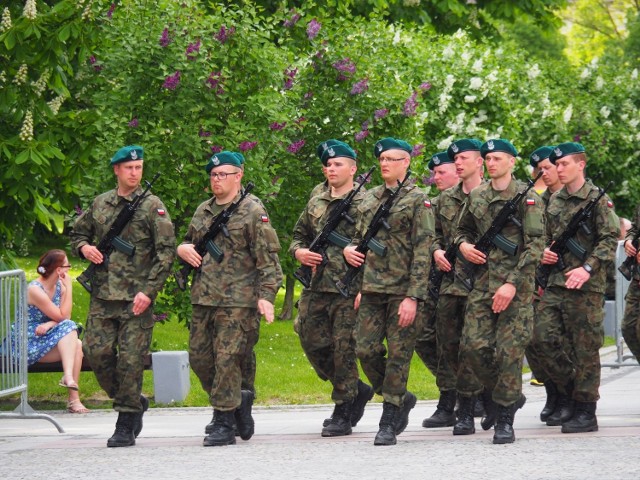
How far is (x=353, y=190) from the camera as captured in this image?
11555 mm

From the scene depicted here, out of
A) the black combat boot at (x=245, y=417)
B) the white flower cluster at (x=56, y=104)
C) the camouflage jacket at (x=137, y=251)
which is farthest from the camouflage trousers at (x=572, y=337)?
the white flower cluster at (x=56, y=104)

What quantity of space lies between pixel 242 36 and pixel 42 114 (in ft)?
7.34

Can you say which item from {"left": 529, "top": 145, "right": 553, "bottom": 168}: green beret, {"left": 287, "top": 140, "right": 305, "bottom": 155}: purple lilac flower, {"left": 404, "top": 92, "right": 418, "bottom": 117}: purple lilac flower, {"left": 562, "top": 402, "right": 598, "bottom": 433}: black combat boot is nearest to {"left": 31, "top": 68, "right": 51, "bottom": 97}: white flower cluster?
{"left": 287, "top": 140, "right": 305, "bottom": 155}: purple lilac flower

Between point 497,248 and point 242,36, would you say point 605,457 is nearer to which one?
point 497,248

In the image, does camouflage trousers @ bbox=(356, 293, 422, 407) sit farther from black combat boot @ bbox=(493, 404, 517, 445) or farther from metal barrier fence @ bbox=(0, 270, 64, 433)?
metal barrier fence @ bbox=(0, 270, 64, 433)

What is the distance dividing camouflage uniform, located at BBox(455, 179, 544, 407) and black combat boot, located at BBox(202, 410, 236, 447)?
5.49 feet

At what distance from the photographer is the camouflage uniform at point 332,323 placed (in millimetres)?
11406

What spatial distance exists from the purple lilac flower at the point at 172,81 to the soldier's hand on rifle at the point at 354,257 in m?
4.88

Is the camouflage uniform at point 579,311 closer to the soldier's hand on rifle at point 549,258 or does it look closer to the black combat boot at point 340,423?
the soldier's hand on rifle at point 549,258

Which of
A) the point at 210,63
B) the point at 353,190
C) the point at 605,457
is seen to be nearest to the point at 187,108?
the point at 210,63

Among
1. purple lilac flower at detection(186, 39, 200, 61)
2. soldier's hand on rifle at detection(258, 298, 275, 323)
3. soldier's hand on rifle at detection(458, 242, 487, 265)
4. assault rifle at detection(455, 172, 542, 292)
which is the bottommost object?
soldier's hand on rifle at detection(258, 298, 275, 323)

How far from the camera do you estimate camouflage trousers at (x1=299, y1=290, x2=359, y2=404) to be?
1140 centimetres

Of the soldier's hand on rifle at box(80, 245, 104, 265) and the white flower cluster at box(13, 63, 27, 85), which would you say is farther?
the white flower cluster at box(13, 63, 27, 85)

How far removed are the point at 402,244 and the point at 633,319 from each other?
6.92 feet
